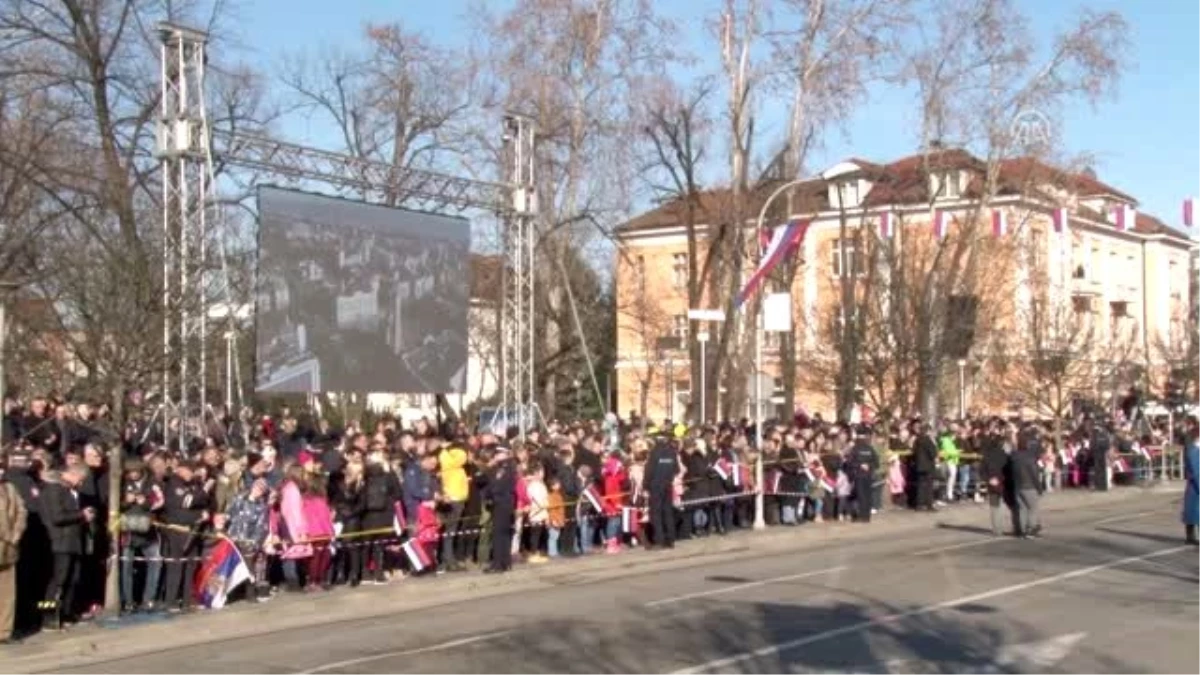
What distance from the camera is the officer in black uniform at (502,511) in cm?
2112

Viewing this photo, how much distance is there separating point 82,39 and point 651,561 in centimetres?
2138

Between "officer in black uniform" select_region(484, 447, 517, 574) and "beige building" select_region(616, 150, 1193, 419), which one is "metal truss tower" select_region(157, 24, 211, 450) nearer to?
"officer in black uniform" select_region(484, 447, 517, 574)

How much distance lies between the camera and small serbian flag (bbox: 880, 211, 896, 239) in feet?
155

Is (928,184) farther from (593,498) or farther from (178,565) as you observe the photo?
(178,565)

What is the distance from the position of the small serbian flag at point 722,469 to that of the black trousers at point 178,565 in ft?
37.7

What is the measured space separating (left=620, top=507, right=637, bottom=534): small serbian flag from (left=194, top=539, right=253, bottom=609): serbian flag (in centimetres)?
810

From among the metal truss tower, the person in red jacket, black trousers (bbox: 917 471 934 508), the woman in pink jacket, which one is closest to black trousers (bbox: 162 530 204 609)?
the woman in pink jacket

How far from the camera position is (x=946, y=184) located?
4975 centimetres

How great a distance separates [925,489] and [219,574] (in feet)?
60.8

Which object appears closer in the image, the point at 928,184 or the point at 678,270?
the point at 928,184

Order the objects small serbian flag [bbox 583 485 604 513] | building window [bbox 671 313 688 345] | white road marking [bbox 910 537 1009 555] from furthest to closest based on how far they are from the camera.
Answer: building window [bbox 671 313 688 345] → small serbian flag [bbox 583 485 604 513] → white road marking [bbox 910 537 1009 555]

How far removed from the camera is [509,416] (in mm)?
33344

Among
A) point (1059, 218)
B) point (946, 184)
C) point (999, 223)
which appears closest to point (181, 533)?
point (1059, 218)

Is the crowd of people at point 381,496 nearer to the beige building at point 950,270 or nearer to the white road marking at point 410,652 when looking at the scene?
the white road marking at point 410,652
